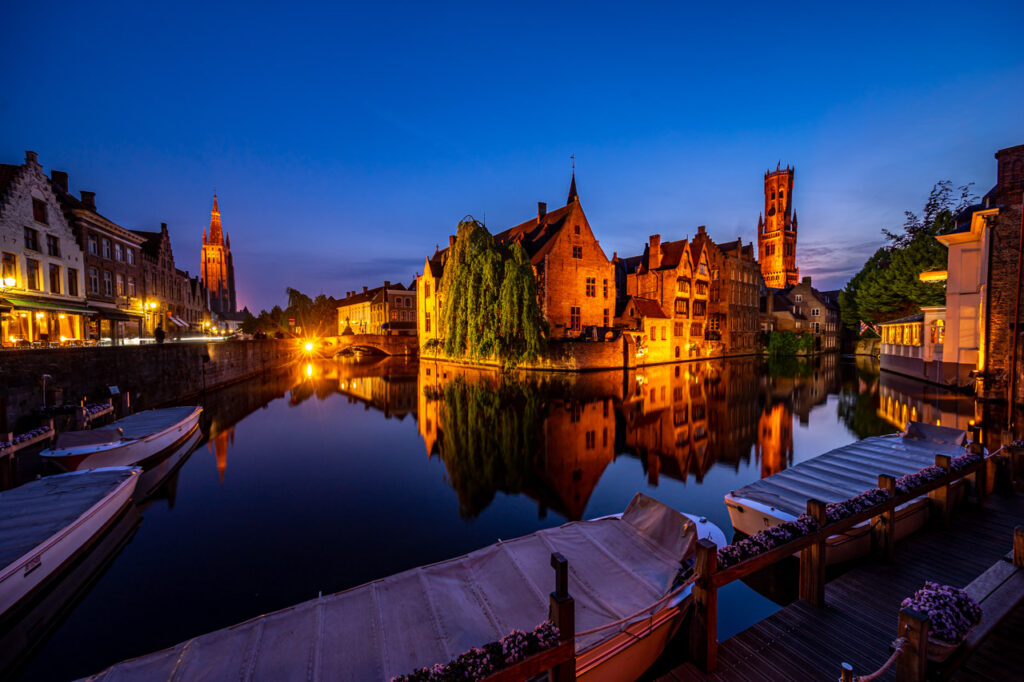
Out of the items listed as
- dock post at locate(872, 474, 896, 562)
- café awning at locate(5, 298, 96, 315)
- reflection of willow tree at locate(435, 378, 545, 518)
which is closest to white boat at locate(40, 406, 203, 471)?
reflection of willow tree at locate(435, 378, 545, 518)

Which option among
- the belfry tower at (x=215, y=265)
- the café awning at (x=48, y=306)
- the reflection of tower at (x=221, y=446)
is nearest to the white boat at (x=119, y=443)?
the reflection of tower at (x=221, y=446)

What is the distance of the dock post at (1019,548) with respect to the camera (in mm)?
4535

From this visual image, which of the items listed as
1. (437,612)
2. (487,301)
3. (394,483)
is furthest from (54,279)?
(437,612)

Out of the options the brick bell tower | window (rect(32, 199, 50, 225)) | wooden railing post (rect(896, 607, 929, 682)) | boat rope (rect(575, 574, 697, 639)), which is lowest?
boat rope (rect(575, 574, 697, 639))

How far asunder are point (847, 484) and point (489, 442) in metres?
11.5

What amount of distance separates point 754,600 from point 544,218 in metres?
46.9

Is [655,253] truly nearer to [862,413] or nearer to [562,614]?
[862,413]

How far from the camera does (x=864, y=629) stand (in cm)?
508

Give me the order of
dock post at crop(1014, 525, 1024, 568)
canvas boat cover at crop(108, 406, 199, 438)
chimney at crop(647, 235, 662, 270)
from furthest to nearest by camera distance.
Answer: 1. chimney at crop(647, 235, 662, 270)
2. canvas boat cover at crop(108, 406, 199, 438)
3. dock post at crop(1014, 525, 1024, 568)

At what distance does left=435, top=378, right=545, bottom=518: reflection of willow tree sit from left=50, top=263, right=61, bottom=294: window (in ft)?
86.7

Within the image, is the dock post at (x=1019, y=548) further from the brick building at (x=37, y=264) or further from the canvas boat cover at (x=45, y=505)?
the brick building at (x=37, y=264)

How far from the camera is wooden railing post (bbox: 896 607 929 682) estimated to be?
134 inches

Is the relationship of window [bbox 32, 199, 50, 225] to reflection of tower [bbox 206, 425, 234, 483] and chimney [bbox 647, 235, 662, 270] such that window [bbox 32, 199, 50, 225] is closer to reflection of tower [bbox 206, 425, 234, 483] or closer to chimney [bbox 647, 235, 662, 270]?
reflection of tower [bbox 206, 425, 234, 483]

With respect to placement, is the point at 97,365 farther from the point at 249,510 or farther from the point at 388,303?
the point at 388,303
